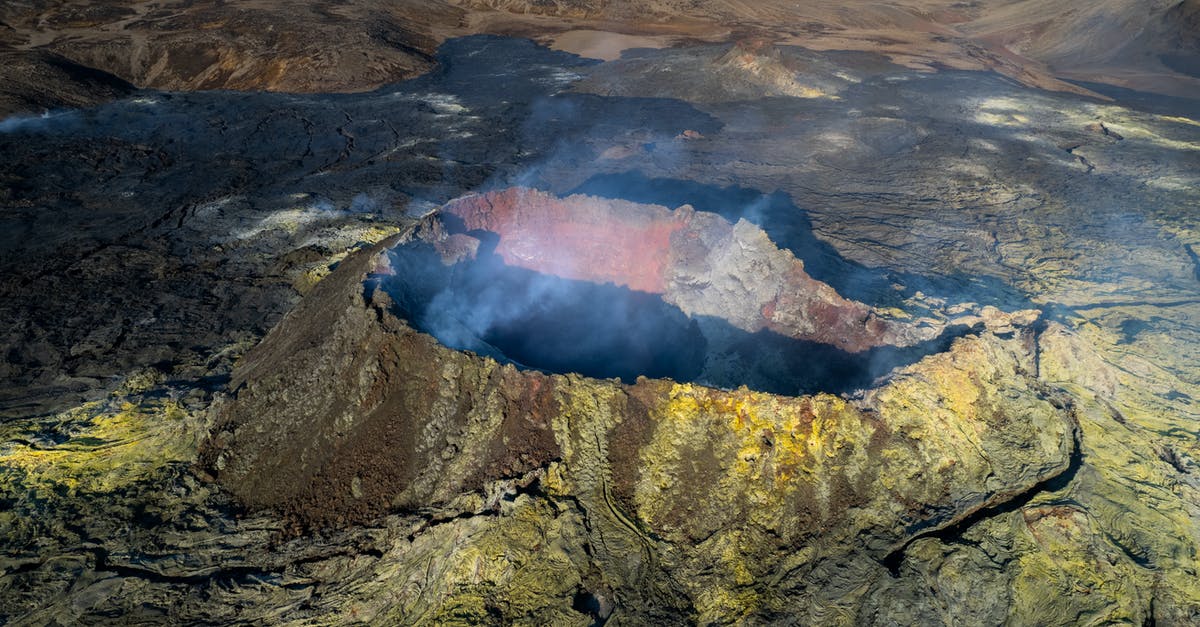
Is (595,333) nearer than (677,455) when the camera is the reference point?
No

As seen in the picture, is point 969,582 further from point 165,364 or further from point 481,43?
point 481,43

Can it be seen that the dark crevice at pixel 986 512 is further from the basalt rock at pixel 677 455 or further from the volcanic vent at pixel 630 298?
the volcanic vent at pixel 630 298

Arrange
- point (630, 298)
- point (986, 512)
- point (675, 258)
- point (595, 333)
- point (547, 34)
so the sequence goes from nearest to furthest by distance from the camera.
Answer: point (986, 512)
point (595, 333)
point (675, 258)
point (630, 298)
point (547, 34)

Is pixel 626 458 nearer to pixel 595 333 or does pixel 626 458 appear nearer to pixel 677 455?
pixel 677 455

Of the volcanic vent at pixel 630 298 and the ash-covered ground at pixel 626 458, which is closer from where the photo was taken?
the ash-covered ground at pixel 626 458

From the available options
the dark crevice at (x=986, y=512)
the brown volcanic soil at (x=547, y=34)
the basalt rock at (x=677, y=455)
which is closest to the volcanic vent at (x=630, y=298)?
the basalt rock at (x=677, y=455)

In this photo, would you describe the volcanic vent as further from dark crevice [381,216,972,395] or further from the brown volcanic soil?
Answer: the brown volcanic soil

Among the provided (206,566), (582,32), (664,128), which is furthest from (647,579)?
(582,32)

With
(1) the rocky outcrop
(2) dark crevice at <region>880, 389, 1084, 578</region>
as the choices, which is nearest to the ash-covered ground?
(2) dark crevice at <region>880, 389, 1084, 578</region>

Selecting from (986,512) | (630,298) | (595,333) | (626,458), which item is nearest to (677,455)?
(626,458)
